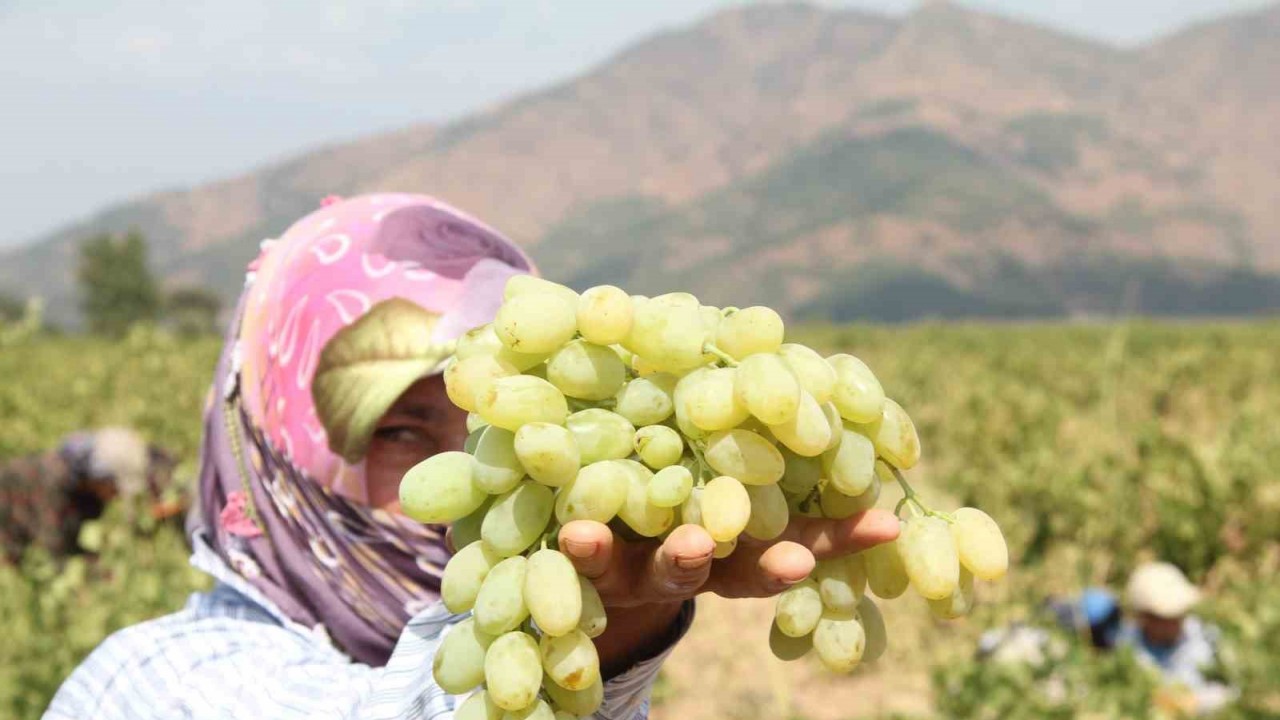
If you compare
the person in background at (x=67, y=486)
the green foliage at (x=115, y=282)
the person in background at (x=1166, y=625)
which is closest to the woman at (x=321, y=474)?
the person in background at (x=67, y=486)

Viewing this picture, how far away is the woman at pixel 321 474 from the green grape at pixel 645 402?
0.33 metres

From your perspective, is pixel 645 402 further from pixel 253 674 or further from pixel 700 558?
pixel 253 674

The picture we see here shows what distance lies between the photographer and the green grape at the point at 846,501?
0.88 metres

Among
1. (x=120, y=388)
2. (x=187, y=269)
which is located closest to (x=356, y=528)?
(x=120, y=388)

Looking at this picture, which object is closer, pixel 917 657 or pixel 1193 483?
pixel 917 657

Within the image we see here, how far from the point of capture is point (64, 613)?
9.69 feet

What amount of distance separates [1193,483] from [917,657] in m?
2.23

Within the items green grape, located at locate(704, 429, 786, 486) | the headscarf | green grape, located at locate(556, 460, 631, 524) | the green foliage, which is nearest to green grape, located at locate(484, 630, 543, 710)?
green grape, located at locate(556, 460, 631, 524)

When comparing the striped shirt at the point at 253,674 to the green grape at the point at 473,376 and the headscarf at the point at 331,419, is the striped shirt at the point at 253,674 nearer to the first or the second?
the headscarf at the point at 331,419

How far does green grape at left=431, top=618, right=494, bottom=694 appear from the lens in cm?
87

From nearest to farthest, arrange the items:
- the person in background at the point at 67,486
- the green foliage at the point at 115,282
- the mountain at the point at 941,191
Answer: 1. the person in background at the point at 67,486
2. the green foliage at the point at 115,282
3. the mountain at the point at 941,191

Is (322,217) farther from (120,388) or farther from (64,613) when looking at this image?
(120,388)

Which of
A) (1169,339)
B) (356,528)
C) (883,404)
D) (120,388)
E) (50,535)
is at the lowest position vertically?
(1169,339)

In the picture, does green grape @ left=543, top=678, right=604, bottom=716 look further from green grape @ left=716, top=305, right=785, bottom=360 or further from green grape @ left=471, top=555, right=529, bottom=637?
green grape @ left=716, top=305, right=785, bottom=360
